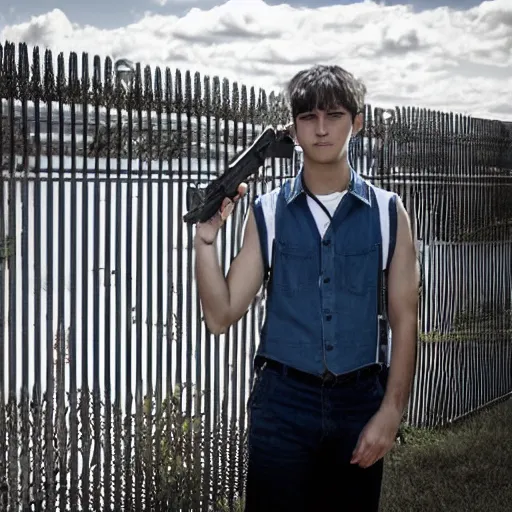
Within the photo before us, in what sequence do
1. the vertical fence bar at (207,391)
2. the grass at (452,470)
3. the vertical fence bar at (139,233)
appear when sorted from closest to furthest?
the vertical fence bar at (139,233) → the vertical fence bar at (207,391) → the grass at (452,470)

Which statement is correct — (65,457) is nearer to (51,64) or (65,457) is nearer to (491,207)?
(51,64)

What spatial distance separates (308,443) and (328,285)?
47cm

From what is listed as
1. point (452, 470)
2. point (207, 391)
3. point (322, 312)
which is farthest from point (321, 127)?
point (452, 470)

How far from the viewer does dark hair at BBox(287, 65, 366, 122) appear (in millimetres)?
2799

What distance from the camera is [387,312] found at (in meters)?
2.87

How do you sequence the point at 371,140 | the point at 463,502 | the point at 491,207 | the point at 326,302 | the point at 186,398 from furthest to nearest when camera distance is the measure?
the point at 491,207, the point at 371,140, the point at 463,502, the point at 186,398, the point at 326,302

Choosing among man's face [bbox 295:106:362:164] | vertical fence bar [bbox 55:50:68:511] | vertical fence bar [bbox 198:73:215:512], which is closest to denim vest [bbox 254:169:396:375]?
man's face [bbox 295:106:362:164]

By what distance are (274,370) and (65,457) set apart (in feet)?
8.66

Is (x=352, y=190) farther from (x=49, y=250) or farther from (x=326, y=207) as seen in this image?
(x=49, y=250)

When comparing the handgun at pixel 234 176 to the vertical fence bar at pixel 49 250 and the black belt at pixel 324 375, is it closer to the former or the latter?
the black belt at pixel 324 375

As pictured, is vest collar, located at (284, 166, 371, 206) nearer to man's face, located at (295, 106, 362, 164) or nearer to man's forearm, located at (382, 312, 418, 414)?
man's face, located at (295, 106, 362, 164)

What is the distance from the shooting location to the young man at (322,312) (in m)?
2.74

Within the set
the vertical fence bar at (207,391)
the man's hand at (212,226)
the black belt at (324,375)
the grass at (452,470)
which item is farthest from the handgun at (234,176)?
the grass at (452,470)

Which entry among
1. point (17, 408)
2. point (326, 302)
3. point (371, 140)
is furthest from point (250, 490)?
point (371, 140)
